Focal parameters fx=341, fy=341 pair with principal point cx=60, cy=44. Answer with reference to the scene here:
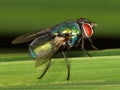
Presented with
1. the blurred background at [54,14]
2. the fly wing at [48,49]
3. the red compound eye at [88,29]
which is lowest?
the fly wing at [48,49]

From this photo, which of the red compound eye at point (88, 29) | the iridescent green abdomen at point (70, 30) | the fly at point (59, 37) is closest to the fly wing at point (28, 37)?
the fly at point (59, 37)

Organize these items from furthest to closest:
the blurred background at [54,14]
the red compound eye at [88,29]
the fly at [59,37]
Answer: the red compound eye at [88,29] → the fly at [59,37] → the blurred background at [54,14]

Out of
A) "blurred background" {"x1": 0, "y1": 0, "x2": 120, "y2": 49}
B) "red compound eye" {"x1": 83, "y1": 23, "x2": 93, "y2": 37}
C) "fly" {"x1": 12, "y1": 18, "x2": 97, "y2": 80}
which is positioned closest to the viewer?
"blurred background" {"x1": 0, "y1": 0, "x2": 120, "y2": 49}

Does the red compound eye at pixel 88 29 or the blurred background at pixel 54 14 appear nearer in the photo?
the blurred background at pixel 54 14

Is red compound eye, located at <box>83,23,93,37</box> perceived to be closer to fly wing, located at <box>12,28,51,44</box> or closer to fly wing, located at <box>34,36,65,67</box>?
fly wing, located at <box>34,36,65,67</box>

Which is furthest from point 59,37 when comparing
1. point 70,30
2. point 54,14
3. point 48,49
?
point 54,14

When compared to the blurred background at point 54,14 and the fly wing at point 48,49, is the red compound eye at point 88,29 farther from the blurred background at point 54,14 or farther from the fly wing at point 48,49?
the fly wing at point 48,49

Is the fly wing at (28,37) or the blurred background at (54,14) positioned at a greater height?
the blurred background at (54,14)

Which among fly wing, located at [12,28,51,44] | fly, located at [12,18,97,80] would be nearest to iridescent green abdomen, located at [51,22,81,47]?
fly, located at [12,18,97,80]
